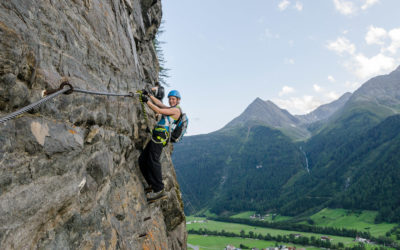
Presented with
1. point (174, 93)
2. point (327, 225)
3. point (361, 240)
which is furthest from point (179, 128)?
point (327, 225)

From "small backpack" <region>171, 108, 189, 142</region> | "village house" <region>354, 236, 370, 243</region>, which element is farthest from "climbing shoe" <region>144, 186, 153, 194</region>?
"village house" <region>354, 236, 370, 243</region>

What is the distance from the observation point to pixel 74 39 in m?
5.31

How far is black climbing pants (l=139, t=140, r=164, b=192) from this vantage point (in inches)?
319

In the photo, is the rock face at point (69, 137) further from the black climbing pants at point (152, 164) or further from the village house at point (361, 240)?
the village house at point (361, 240)

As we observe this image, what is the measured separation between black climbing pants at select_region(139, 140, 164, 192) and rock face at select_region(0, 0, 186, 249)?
28 cm

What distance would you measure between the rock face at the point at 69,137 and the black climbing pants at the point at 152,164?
11.1 inches

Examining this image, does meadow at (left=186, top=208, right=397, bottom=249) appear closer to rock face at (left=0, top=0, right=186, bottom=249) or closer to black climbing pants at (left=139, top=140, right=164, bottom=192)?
black climbing pants at (left=139, top=140, right=164, bottom=192)

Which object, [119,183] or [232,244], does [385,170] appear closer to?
[232,244]

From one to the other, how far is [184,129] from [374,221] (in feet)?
605

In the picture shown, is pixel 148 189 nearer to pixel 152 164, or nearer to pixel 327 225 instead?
pixel 152 164

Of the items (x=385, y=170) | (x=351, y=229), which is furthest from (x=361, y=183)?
(x=351, y=229)

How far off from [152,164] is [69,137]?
3751mm

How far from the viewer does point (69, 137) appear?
4.69 m

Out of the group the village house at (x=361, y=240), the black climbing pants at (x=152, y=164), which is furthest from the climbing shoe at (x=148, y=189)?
the village house at (x=361, y=240)
